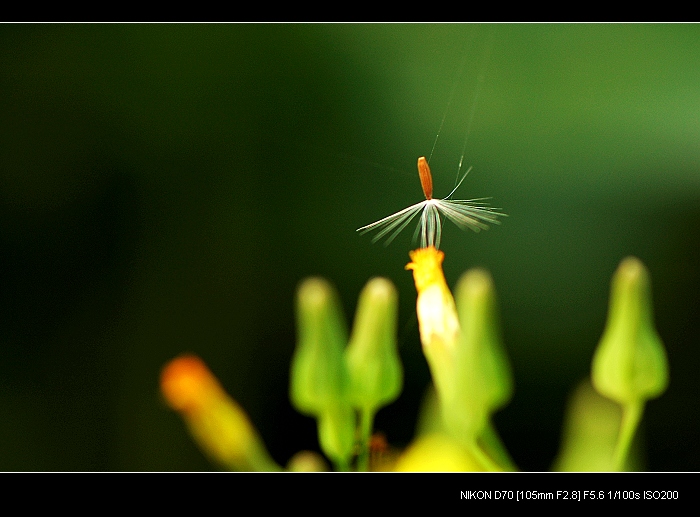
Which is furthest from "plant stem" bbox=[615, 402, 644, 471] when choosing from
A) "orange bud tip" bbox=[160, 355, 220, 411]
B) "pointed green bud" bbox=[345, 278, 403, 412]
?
"orange bud tip" bbox=[160, 355, 220, 411]

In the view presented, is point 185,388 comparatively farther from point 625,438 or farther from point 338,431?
point 625,438

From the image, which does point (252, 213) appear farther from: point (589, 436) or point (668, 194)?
point (589, 436)

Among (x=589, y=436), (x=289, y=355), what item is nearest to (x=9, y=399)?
(x=289, y=355)

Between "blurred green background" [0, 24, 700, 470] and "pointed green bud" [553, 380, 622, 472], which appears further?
"blurred green background" [0, 24, 700, 470]

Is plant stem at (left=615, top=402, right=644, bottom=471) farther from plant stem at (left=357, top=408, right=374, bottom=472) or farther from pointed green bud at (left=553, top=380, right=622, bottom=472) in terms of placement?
plant stem at (left=357, top=408, right=374, bottom=472)

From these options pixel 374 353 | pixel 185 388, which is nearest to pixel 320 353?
pixel 374 353

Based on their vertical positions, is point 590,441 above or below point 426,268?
below

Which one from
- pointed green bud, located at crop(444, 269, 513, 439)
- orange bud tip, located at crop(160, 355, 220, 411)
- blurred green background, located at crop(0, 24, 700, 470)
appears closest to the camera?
pointed green bud, located at crop(444, 269, 513, 439)
